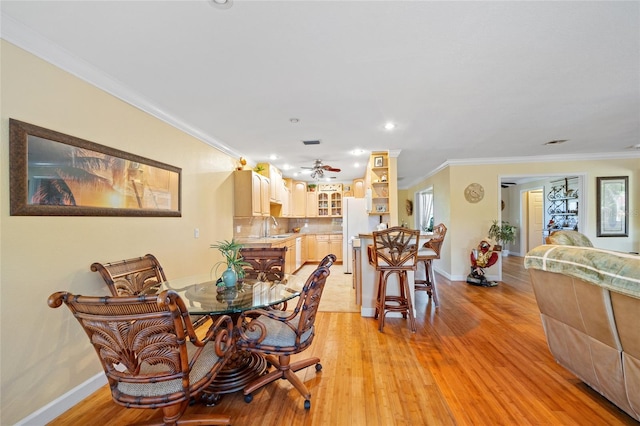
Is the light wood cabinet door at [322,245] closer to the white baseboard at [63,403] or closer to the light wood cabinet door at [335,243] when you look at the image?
the light wood cabinet door at [335,243]

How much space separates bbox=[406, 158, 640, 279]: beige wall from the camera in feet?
16.4

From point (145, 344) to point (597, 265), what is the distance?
2470 millimetres

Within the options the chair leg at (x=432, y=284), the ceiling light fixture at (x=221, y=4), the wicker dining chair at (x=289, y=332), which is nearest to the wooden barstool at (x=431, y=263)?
the chair leg at (x=432, y=284)

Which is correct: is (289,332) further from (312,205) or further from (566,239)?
(312,205)

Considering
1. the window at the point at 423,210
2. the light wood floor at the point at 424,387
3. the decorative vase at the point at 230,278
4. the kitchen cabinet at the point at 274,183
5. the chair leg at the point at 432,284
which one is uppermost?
the kitchen cabinet at the point at 274,183

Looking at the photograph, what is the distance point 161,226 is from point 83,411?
1526 mm

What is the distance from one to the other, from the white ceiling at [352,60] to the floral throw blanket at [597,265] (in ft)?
4.52

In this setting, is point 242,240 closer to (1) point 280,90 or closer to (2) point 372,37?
(1) point 280,90

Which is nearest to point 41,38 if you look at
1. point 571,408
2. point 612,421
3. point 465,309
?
point 571,408

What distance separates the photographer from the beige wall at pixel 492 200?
4.99 metres

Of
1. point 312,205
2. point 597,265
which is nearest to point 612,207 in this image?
point 597,265

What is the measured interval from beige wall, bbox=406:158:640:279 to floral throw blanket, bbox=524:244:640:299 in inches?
140

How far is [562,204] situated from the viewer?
7.16 metres

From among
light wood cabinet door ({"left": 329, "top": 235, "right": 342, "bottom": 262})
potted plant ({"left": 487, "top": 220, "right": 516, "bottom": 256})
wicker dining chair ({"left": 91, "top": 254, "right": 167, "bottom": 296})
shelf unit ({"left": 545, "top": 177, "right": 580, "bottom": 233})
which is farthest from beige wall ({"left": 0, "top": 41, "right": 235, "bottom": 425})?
shelf unit ({"left": 545, "top": 177, "right": 580, "bottom": 233})
